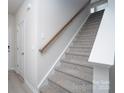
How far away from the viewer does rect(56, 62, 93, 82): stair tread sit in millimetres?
2495

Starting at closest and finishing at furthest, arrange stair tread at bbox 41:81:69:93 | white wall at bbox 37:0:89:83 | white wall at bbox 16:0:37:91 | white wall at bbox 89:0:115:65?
white wall at bbox 89:0:115:65, stair tread at bbox 41:81:69:93, white wall at bbox 37:0:89:83, white wall at bbox 16:0:37:91

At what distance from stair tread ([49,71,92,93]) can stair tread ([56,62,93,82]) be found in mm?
85

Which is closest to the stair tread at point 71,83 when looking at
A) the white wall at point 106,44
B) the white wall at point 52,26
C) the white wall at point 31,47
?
the white wall at point 52,26

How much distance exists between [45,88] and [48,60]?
0.66 metres

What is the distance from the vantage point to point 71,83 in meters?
2.58

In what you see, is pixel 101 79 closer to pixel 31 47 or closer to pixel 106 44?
pixel 106 44

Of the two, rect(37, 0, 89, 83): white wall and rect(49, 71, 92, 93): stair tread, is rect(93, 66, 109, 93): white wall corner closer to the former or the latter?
rect(49, 71, 92, 93): stair tread

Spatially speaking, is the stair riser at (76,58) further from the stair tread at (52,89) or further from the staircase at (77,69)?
the stair tread at (52,89)

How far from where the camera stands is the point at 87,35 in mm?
3623

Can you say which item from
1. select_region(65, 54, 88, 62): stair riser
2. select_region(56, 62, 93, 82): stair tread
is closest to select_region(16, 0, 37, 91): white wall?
select_region(56, 62, 93, 82): stair tread

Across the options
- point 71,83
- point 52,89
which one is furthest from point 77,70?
point 52,89

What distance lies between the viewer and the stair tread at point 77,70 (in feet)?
8.19
